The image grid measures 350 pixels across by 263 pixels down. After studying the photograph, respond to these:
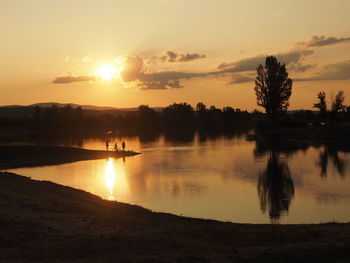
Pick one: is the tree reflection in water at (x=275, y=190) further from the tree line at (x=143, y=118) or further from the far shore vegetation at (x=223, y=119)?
the tree line at (x=143, y=118)

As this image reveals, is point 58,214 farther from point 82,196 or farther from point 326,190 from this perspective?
point 326,190

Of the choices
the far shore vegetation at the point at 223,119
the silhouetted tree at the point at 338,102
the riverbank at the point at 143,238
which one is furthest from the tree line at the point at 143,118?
the riverbank at the point at 143,238

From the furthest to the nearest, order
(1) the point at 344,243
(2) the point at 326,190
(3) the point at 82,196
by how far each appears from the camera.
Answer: (2) the point at 326,190 → (3) the point at 82,196 → (1) the point at 344,243

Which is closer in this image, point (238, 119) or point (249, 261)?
point (249, 261)

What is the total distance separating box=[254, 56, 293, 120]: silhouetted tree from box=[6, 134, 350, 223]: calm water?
3947 cm

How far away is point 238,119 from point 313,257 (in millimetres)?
186850

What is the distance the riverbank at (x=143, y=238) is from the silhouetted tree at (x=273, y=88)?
72.0m

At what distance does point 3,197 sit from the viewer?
59.8ft

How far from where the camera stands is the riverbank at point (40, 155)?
149 feet

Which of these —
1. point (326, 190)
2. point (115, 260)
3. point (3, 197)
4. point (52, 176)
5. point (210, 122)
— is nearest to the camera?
point (115, 260)

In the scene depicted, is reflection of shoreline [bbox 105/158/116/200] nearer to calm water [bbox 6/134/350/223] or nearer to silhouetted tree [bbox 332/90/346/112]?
calm water [bbox 6/134/350/223]

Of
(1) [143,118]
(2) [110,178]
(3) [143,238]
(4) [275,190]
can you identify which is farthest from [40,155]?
(1) [143,118]

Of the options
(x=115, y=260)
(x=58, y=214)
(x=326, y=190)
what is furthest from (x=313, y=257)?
(x=326, y=190)

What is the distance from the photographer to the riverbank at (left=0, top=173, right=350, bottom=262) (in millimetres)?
11273
